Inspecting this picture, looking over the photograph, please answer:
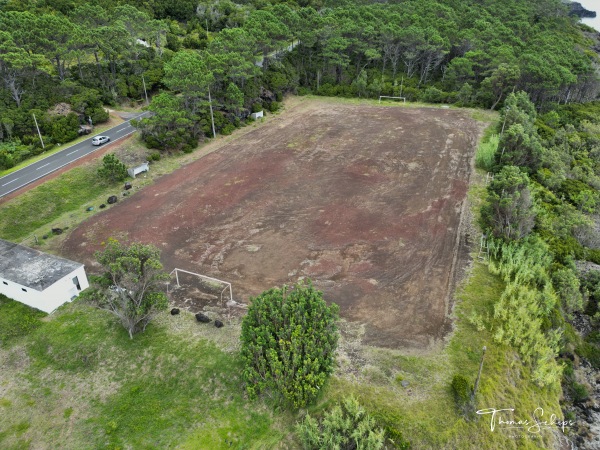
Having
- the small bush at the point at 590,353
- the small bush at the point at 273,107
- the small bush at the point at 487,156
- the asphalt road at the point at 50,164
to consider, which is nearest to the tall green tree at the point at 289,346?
the small bush at the point at 590,353

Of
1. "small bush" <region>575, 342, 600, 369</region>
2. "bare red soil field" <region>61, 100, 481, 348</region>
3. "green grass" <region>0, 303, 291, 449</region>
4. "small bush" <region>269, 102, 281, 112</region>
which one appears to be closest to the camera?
"green grass" <region>0, 303, 291, 449</region>

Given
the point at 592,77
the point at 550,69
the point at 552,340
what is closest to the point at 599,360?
the point at 552,340

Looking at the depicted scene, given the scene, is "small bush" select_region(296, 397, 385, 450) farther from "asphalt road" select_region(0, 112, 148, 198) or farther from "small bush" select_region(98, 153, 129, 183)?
"asphalt road" select_region(0, 112, 148, 198)

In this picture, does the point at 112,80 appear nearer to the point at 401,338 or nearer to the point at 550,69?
the point at 401,338

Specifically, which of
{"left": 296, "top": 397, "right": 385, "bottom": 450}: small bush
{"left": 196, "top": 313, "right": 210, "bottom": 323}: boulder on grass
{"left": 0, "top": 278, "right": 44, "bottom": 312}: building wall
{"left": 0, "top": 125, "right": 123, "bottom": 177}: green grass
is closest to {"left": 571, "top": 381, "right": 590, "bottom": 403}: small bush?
{"left": 296, "top": 397, "right": 385, "bottom": 450}: small bush

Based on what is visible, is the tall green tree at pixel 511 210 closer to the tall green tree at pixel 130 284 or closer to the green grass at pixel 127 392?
the green grass at pixel 127 392

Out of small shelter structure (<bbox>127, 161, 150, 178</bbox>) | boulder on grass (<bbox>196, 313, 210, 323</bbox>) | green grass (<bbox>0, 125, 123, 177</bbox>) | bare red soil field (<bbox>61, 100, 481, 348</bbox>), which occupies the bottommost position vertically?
boulder on grass (<bbox>196, 313, 210, 323</bbox>)

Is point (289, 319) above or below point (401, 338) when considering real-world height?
above
